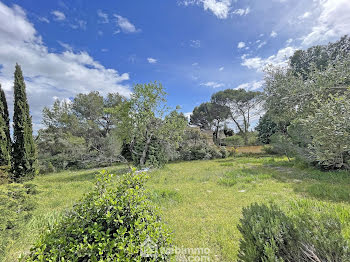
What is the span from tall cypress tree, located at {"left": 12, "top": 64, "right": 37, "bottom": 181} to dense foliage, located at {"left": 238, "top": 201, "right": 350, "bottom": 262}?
453 inches

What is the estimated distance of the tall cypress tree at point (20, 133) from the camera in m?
8.28

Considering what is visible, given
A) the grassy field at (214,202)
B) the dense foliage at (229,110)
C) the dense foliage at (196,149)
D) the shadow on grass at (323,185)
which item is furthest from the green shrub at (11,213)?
the dense foliage at (229,110)

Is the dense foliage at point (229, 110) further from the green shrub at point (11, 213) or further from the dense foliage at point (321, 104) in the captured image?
the green shrub at point (11, 213)

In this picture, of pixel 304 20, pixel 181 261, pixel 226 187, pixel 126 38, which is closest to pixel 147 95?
pixel 126 38

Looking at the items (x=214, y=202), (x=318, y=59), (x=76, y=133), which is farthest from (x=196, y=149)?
(x=76, y=133)

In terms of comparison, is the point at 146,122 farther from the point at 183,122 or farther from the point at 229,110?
the point at 229,110

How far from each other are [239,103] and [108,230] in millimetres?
26232

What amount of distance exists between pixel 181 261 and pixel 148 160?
327 inches

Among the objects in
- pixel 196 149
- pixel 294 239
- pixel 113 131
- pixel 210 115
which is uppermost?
pixel 210 115

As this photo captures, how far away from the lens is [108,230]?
133 cm

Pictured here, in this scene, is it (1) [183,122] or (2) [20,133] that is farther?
(1) [183,122]

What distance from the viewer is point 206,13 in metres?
6.97

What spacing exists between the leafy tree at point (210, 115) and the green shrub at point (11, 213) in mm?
Answer: 23973

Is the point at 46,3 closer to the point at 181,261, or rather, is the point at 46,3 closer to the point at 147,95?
the point at 147,95
